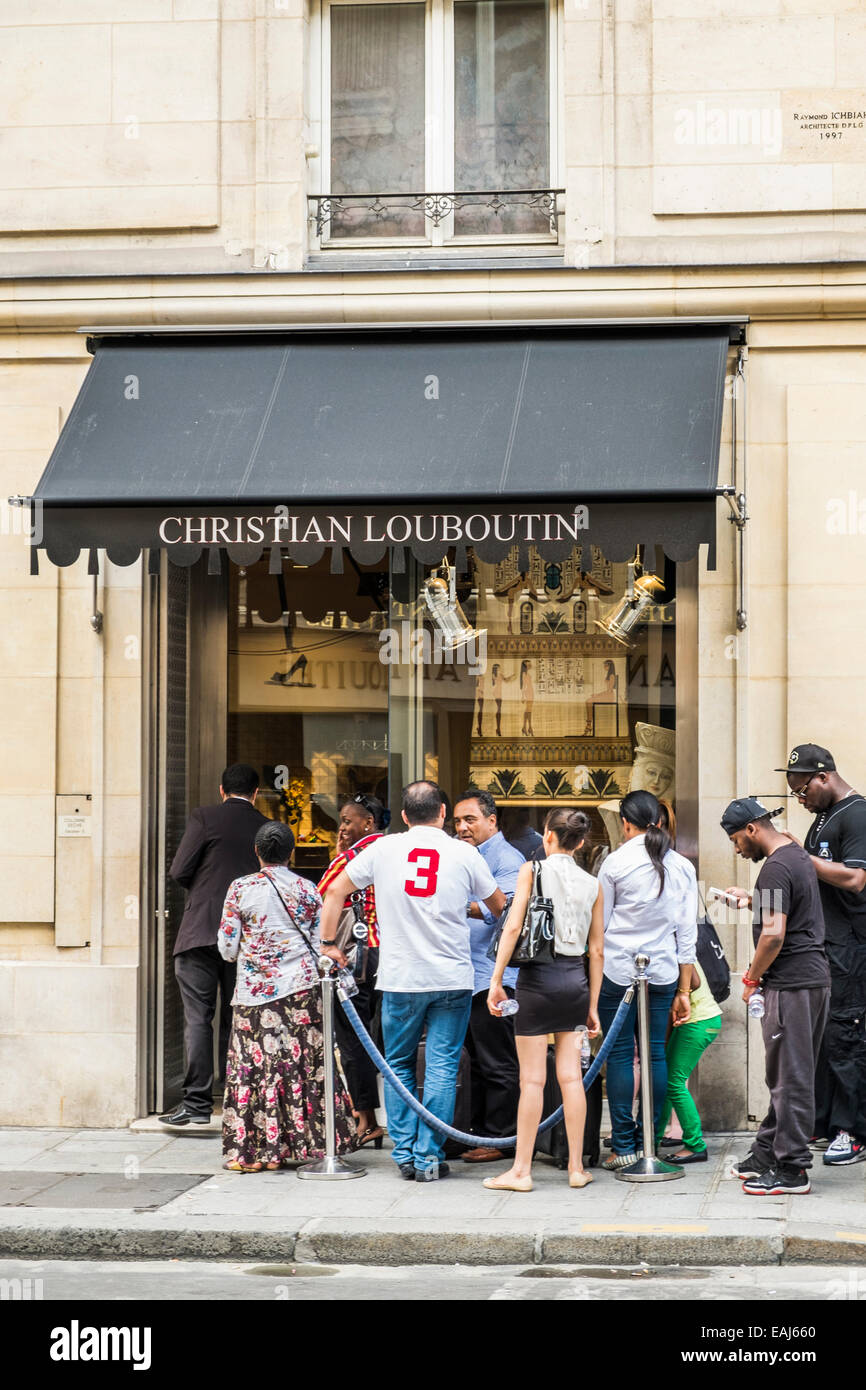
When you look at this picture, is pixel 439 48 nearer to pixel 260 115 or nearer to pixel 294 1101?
pixel 260 115

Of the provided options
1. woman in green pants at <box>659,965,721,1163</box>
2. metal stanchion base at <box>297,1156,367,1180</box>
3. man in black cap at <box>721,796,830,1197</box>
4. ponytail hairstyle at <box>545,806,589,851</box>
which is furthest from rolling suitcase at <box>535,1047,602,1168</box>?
ponytail hairstyle at <box>545,806,589,851</box>

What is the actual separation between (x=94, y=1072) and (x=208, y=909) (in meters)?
1.26

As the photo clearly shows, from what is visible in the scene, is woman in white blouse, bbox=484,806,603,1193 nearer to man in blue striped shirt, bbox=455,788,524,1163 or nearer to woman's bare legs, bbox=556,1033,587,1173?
woman's bare legs, bbox=556,1033,587,1173

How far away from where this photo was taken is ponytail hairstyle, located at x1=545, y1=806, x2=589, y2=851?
8133mm

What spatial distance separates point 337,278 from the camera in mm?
10203

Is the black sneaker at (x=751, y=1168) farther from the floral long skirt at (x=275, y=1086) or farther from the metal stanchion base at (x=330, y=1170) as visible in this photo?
the floral long skirt at (x=275, y=1086)

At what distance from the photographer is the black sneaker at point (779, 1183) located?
796 centimetres

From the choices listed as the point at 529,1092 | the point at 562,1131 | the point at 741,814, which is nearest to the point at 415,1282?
the point at 529,1092

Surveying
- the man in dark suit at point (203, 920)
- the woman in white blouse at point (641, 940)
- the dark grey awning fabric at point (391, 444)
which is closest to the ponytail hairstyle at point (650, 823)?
the woman in white blouse at point (641, 940)

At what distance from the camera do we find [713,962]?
29.4ft

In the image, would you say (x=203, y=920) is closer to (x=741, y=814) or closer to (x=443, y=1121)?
(x=443, y=1121)

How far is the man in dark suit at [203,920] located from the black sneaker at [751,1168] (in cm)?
326
